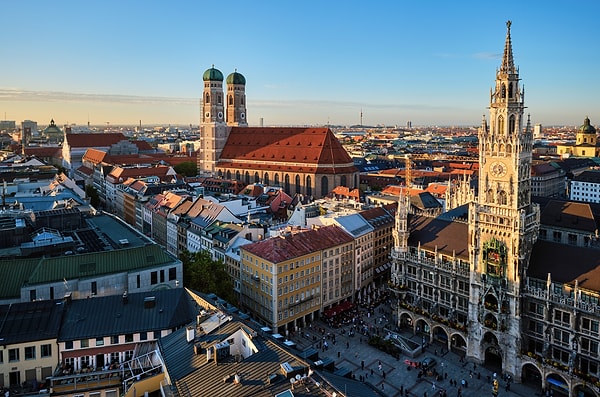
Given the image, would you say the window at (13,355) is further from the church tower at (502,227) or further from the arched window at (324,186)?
the arched window at (324,186)

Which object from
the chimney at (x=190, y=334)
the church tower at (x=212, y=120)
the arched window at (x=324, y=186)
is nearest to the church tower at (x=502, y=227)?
the chimney at (x=190, y=334)

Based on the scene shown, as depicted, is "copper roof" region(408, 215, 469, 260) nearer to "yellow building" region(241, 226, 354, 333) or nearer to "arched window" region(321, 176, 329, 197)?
"yellow building" region(241, 226, 354, 333)

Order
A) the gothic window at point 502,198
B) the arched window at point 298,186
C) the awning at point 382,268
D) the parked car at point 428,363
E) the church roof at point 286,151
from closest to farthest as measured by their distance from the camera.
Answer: the gothic window at point 502,198
the parked car at point 428,363
the awning at point 382,268
the church roof at point 286,151
the arched window at point 298,186

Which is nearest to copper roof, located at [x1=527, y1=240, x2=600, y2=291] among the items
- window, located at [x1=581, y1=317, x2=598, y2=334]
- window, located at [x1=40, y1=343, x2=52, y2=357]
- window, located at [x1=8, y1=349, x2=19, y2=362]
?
window, located at [x1=581, y1=317, x2=598, y2=334]

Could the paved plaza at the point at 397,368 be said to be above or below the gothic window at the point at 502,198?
below

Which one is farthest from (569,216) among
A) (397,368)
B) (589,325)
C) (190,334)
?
(190,334)

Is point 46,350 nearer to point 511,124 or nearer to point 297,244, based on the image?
point 297,244
